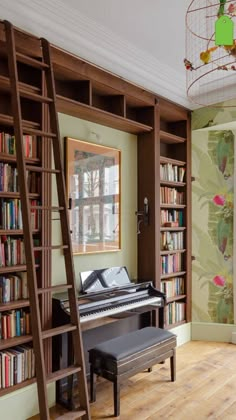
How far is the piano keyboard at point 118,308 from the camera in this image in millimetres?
2704

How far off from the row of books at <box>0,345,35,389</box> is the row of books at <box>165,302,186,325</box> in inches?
73.6

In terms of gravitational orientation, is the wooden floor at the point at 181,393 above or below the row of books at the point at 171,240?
below

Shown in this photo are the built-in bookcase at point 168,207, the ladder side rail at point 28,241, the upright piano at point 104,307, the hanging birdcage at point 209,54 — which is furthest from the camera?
the built-in bookcase at point 168,207

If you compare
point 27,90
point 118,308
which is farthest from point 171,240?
point 27,90

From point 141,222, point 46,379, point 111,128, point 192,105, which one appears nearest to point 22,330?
point 46,379

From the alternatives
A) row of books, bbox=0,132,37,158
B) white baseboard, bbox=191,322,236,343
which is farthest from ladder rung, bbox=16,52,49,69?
white baseboard, bbox=191,322,236,343

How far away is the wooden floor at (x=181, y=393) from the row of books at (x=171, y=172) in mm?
2012

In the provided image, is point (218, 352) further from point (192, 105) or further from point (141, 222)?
point (192, 105)

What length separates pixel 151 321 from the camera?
3.58 meters

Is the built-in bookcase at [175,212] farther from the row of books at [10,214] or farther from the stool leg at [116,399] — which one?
the row of books at [10,214]

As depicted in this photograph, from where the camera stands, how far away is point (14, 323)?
2.50m

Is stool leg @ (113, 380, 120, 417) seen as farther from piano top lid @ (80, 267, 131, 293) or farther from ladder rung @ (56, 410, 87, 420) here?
piano top lid @ (80, 267, 131, 293)

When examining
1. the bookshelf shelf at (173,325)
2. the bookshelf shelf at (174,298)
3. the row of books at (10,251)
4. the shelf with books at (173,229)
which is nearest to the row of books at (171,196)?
the shelf with books at (173,229)

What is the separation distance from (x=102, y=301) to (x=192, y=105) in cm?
261
